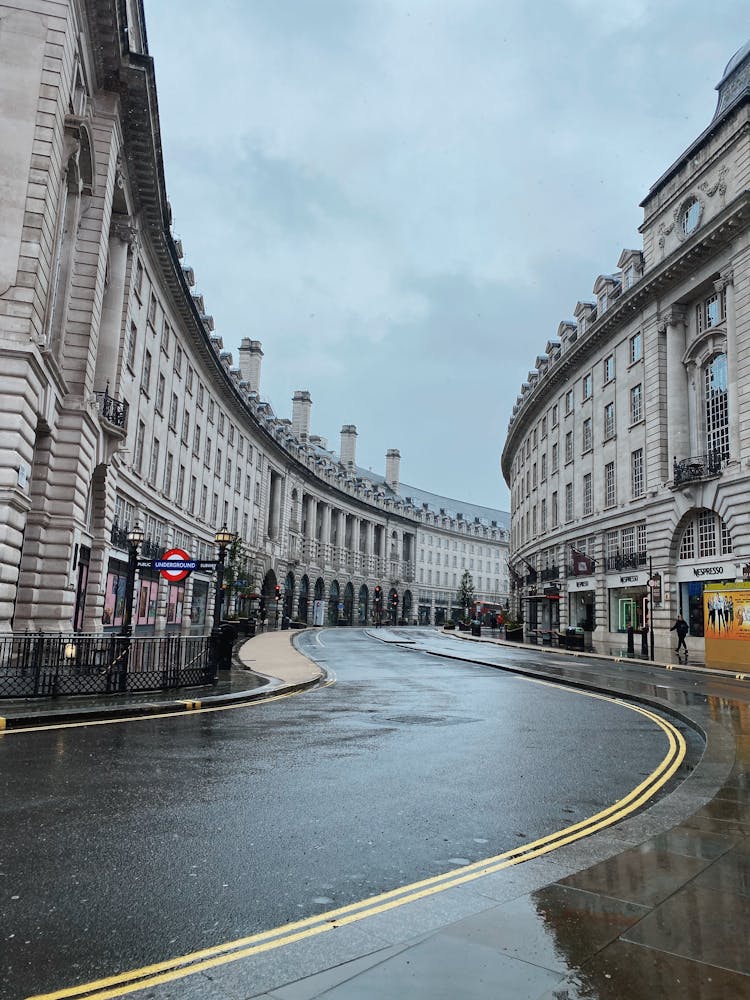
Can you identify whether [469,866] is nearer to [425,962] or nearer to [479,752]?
[425,962]

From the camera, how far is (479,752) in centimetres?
951

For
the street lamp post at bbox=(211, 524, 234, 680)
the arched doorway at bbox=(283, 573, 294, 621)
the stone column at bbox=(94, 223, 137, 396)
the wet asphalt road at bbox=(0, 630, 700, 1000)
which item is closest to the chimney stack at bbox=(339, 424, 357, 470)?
the arched doorway at bbox=(283, 573, 294, 621)

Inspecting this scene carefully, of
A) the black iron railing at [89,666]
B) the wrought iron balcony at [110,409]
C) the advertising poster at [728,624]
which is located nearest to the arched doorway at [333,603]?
the advertising poster at [728,624]

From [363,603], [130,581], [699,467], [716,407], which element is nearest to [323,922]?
[130,581]

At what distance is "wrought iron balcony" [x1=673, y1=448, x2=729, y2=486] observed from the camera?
110ft

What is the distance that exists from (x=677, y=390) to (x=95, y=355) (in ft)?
92.1

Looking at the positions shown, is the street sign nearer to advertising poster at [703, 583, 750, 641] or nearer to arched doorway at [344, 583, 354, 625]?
advertising poster at [703, 583, 750, 641]

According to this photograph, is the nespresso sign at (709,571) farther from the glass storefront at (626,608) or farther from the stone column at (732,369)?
the stone column at (732,369)

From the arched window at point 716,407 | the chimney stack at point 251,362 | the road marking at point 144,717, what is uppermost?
the chimney stack at point 251,362

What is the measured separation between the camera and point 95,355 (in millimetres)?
25188

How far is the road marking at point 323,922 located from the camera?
3354mm

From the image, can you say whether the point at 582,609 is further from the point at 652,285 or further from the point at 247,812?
the point at 247,812

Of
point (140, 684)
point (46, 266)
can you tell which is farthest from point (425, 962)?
point (46, 266)

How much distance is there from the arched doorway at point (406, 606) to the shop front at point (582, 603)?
6688cm
